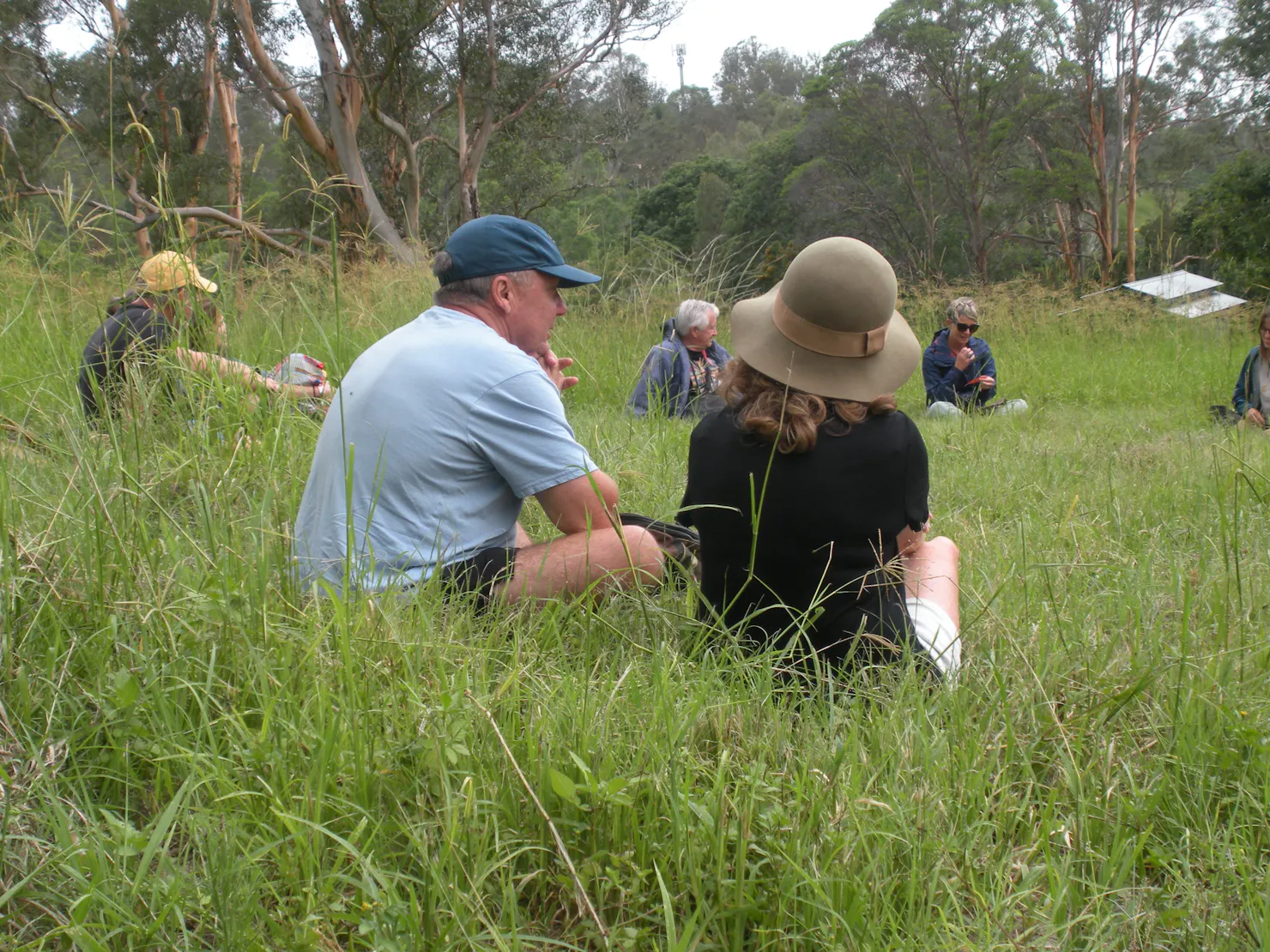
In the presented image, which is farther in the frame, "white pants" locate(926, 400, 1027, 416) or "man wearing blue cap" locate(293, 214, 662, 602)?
"white pants" locate(926, 400, 1027, 416)

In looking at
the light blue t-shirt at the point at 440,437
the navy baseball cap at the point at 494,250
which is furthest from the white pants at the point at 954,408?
the light blue t-shirt at the point at 440,437

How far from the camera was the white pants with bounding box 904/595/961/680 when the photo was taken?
221 centimetres

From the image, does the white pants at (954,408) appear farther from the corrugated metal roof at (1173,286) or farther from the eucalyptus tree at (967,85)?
the eucalyptus tree at (967,85)

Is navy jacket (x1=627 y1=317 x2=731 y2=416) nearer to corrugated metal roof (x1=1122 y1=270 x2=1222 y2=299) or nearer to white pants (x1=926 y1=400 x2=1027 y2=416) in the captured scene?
white pants (x1=926 y1=400 x2=1027 y2=416)

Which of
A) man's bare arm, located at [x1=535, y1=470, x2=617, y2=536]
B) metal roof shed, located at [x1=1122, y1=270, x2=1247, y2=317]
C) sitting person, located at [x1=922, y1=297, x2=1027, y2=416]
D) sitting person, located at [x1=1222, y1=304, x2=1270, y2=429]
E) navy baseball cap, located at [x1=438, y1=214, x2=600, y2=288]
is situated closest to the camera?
man's bare arm, located at [x1=535, y1=470, x2=617, y2=536]

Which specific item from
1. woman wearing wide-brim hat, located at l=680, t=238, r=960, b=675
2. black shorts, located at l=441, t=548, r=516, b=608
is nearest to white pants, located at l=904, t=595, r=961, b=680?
woman wearing wide-brim hat, located at l=680, t=238, r=960, b=675

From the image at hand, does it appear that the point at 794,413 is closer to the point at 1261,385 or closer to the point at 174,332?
the point at 174,332

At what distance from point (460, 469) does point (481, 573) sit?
257 mm

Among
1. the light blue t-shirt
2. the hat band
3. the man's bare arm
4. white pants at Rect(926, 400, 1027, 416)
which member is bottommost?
white pants at Rect(926, 400, 1027, 416)

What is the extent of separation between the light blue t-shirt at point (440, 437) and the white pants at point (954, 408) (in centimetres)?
541

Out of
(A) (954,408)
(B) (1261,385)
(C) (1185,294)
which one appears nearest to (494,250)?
(A) (954,408)

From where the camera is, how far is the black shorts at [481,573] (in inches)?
94.8

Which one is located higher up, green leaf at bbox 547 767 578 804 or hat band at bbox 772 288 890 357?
hat band at bbox 772 288 890 357

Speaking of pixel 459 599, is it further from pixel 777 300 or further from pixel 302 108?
pixel 302 108
